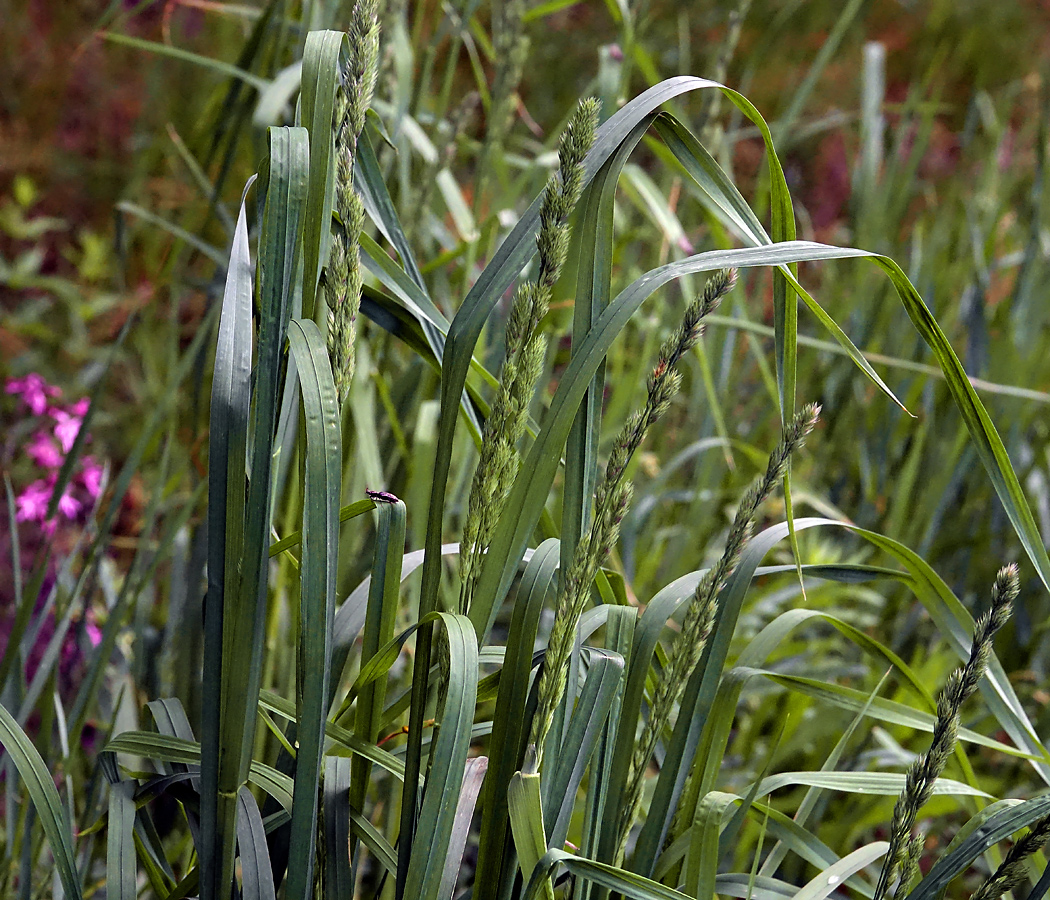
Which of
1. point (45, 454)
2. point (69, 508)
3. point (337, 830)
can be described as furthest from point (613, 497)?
point (45, 454)

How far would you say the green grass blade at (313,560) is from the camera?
429 mm

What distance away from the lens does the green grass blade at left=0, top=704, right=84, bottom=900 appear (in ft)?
1.59

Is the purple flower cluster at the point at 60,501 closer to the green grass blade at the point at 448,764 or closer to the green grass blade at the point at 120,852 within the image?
the green grass blade at the point at 120,852

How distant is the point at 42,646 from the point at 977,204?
5.84 ft

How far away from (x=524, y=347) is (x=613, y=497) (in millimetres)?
80

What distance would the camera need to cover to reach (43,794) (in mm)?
491

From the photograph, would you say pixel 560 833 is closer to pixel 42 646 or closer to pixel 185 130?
pixel 42 646

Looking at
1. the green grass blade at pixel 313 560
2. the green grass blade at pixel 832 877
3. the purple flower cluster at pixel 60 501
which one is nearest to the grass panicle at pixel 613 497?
the green grass blade at pixel 313 560

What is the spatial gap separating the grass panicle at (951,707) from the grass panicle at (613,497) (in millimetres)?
186

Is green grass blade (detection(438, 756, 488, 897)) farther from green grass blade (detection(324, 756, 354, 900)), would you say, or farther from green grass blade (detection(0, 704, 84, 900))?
green grass blade (detection(0, 704, 84, 900))

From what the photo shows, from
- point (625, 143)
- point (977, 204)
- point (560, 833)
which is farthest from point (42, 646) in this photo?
point (977, 204)

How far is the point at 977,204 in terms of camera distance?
71.0 inches

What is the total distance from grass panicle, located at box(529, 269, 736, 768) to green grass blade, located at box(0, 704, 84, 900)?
0.27 meters

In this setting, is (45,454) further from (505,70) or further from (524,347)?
(524,347)
